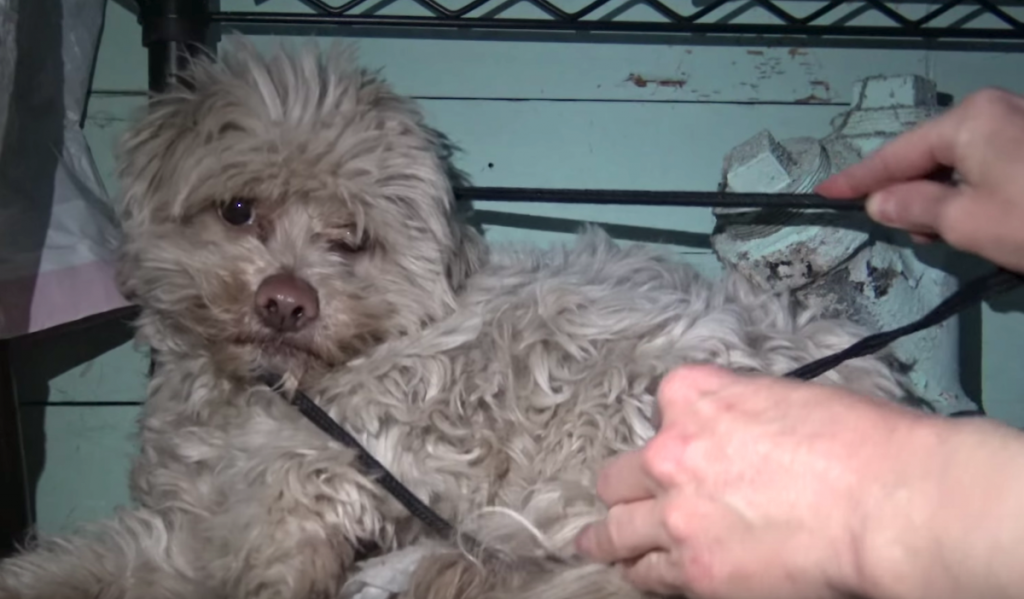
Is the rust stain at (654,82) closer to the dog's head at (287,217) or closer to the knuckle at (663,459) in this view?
the dog's head at (287,217)

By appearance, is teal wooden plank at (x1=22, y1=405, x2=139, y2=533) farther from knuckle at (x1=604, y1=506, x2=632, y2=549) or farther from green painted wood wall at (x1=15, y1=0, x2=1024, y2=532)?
knuckle at (x1=604, y1=506, x2=632, y2=549)

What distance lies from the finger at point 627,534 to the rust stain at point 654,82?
2.03ft

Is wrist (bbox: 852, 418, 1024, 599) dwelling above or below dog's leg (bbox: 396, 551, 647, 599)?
above

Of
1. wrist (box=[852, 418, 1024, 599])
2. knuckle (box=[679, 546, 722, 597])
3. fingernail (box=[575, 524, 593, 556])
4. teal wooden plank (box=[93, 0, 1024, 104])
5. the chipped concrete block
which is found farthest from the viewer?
teal wooden plank (box=[93, 0, 1024, 104])

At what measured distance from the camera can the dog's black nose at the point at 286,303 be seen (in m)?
0.74

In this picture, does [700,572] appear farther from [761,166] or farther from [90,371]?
[90,371]

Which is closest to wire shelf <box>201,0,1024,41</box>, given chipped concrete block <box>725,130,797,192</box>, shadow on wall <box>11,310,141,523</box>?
chipped concrete block <box>725,130,797,192</box>

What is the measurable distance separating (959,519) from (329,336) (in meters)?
0.51

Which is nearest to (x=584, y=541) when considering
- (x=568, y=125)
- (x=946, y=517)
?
(x=946, y=517)

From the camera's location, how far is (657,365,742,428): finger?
0.50m

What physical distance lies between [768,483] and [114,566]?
54cm

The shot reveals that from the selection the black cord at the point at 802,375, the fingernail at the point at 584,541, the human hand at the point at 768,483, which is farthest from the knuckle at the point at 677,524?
the black cord at the point at 802,375

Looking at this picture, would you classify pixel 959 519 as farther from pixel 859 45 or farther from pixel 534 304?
pixel 859 45

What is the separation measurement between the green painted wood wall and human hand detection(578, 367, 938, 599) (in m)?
0.60
